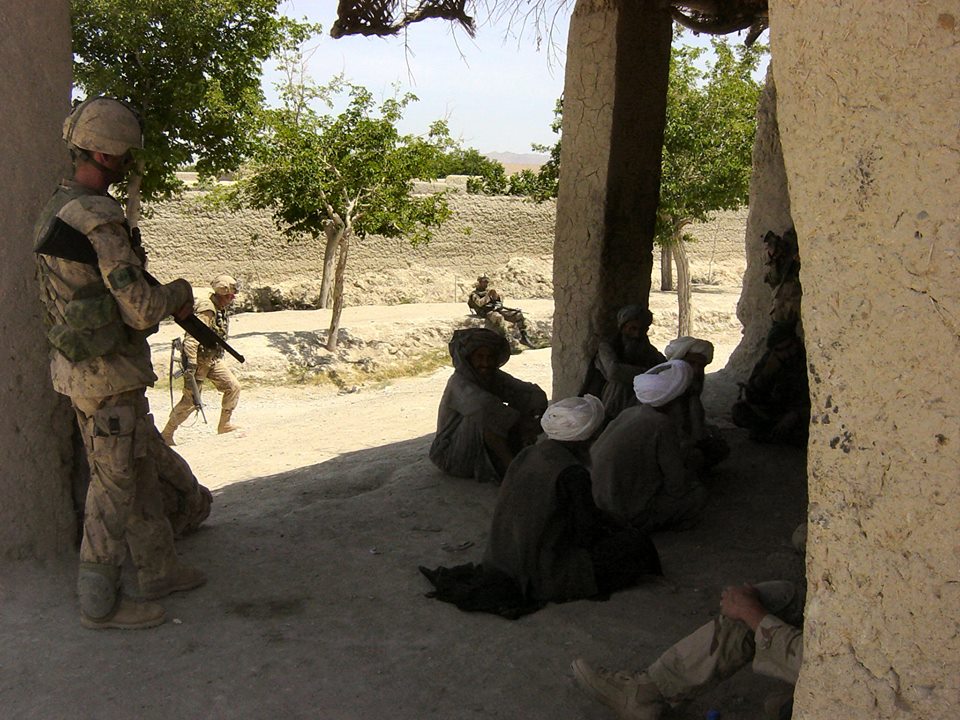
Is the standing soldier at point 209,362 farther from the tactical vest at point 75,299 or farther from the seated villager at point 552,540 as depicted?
the seated villager at point 552,540

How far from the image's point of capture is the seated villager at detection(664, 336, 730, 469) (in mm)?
5461

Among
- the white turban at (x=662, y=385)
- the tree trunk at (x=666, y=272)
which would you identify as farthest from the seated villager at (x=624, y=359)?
the tree trunk at (x=666, y=272)

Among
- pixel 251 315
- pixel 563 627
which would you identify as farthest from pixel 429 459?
pixel 251 315

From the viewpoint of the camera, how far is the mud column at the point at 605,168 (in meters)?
5.50

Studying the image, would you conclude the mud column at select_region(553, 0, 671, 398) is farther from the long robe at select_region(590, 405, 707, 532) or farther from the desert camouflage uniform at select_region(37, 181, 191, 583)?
the desert camouflage uniform at select_region(37, 181, 191, 583)

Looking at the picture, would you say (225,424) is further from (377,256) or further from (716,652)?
(377,256)

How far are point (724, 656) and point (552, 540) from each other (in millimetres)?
1187

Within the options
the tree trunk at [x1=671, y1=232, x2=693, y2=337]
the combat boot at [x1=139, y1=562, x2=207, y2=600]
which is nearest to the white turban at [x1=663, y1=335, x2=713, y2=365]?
the combat boot at [x1=139, y1=562, x2=207, y2=600]

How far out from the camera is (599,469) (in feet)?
15.8

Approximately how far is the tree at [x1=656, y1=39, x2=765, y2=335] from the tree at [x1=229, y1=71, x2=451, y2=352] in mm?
3909

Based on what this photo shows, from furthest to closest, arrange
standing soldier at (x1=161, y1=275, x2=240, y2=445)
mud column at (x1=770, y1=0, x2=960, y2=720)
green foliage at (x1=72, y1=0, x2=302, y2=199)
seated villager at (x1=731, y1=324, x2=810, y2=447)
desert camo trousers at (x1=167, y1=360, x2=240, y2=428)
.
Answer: green foliage at (x1=72, y1=0, x2=302, y2=199), desert camo trousers at (x1=167, y1=360, x2=240, y2=428), standing soldier at (x1=161, y1=275, x2=240, y2=445), seated villager at (x1=731, y1=324, x2=810, y2=447), mud column at (x1=770, y1=0, x2=960, y2=720)

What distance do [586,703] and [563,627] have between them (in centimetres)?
55

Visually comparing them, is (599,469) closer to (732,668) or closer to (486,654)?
(486,654)

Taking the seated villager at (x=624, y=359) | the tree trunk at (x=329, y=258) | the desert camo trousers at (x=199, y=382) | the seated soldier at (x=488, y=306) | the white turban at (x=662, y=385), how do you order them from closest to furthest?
the white turban at (x=662, y=385)
the seated villager at (x=624, y=359)
the desert camo trousers at (x=199, y=382)
the seated soldier at (x=488, y=306)
the tree trunk at (x=329, y=258)
